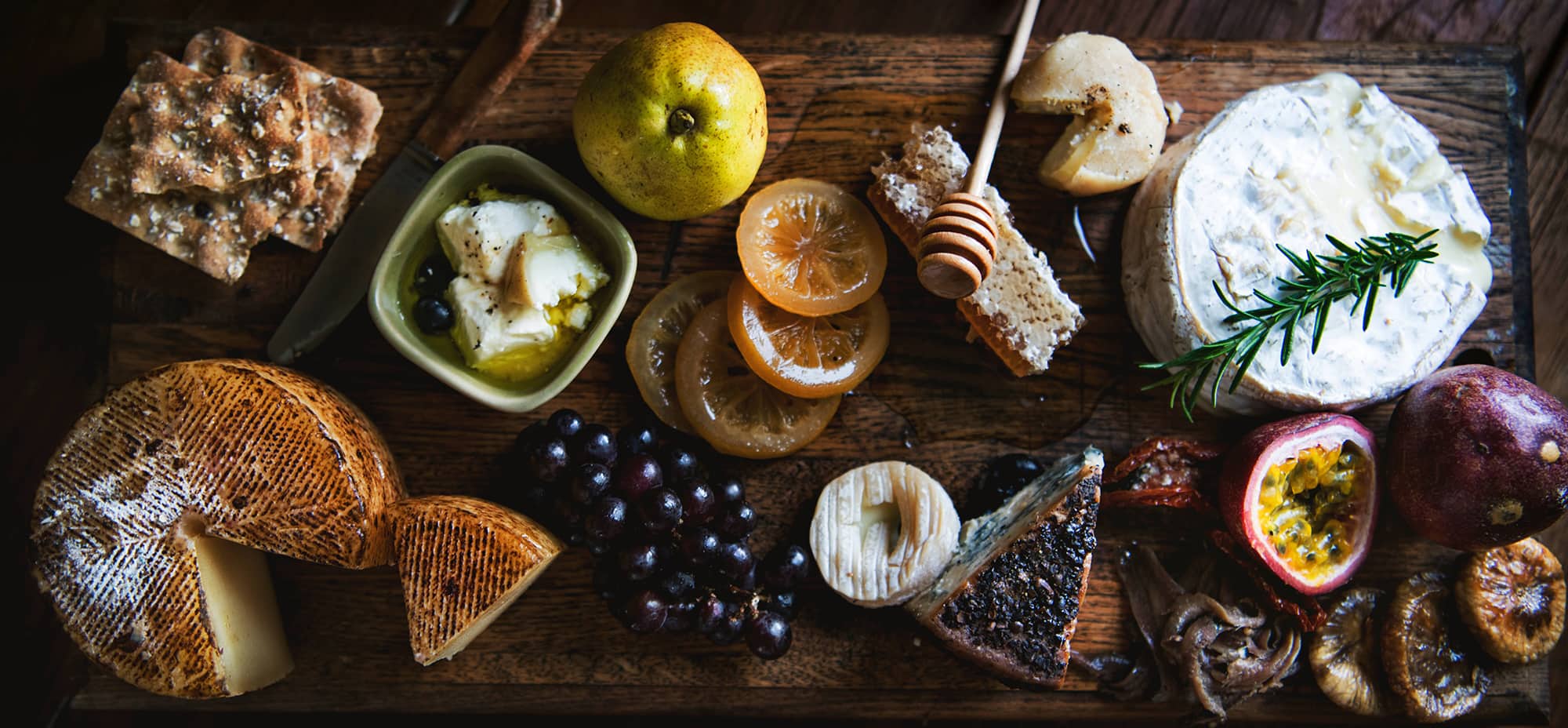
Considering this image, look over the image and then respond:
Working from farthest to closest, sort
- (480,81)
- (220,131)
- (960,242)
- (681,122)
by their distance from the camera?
(480,81)
(220,131)
(960,242)
(681,122)

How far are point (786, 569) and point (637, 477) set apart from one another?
14.4 inches

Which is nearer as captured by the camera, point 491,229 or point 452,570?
point 452,570

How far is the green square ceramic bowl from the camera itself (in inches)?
73.8

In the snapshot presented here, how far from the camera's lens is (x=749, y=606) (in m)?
1.94

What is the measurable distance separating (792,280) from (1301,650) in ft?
4.52

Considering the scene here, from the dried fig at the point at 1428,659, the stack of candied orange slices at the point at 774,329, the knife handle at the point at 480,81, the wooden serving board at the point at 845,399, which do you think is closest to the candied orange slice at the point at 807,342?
the stack of candied orange slices at the point at 774,329

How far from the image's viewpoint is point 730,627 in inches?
75.9

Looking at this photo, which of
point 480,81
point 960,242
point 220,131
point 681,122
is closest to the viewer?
point 681,122

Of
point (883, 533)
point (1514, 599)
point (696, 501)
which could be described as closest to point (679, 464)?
point (696, 501)

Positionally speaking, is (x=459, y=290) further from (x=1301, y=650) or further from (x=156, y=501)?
(x=1301, y=650)

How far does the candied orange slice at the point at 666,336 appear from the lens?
2021mm

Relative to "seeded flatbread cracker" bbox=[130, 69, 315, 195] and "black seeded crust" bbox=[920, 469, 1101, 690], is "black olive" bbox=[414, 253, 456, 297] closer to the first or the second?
"seeded flatbread cracker" bbox=[130, 69, 315, 195]

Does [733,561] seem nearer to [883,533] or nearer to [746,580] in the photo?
[746,580]

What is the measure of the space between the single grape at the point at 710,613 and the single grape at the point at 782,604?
0.29 ft
